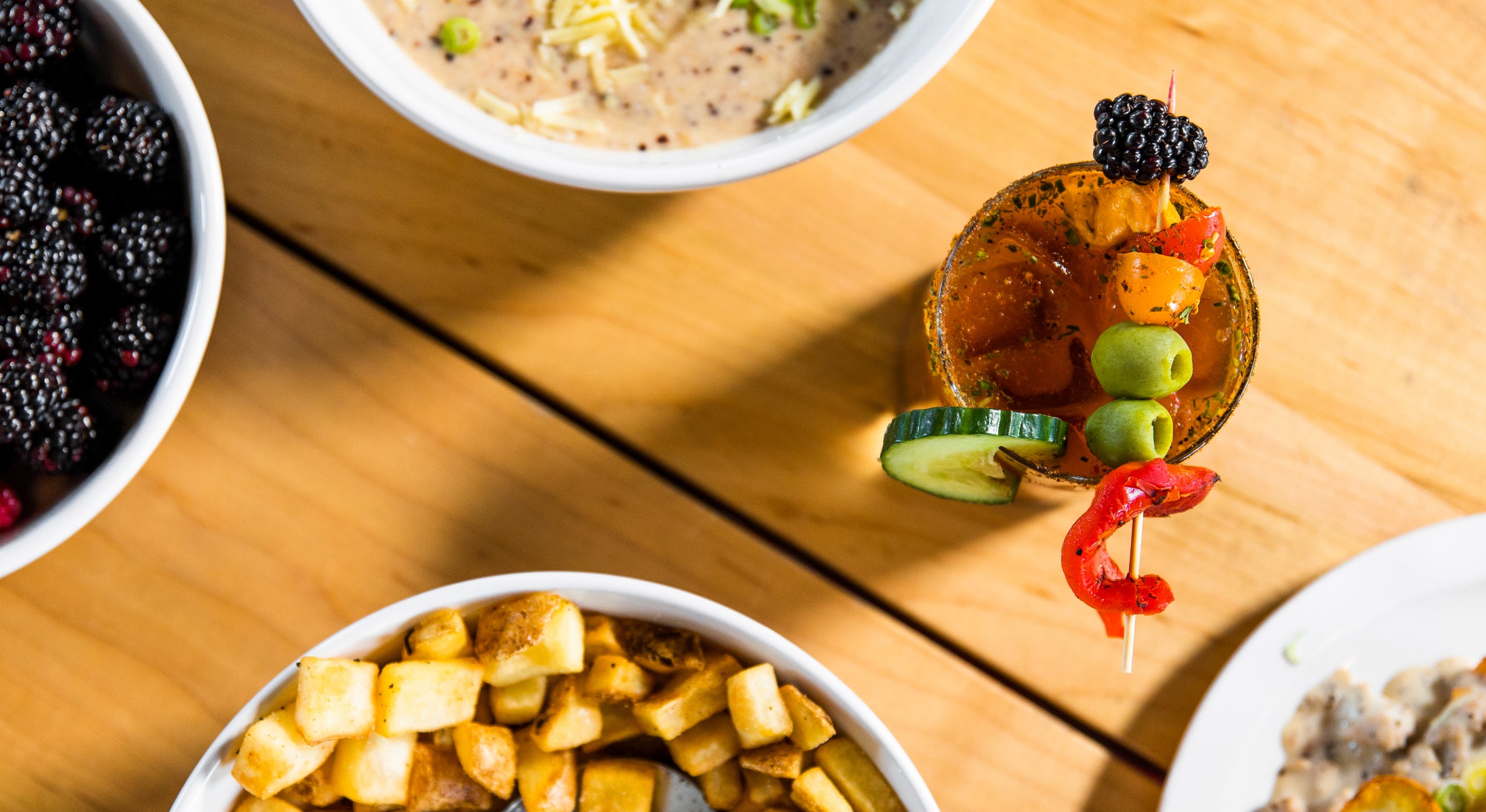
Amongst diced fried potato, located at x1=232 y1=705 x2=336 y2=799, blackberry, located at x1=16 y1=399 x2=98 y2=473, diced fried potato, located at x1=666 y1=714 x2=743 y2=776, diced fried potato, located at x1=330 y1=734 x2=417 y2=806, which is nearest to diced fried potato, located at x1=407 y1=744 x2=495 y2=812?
diced fried potato, located at x1=330 y1=734 x2=417 y2=806

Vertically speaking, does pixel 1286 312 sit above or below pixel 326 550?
above

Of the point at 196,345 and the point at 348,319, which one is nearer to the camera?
the point at 196,345

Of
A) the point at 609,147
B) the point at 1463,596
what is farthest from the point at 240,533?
the point at 1463,596

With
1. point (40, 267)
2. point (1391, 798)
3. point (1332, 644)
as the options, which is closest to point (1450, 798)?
point (1391, 798)

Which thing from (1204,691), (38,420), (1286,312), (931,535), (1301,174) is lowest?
(1204,691)

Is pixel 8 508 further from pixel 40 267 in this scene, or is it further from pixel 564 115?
pixel 564 115

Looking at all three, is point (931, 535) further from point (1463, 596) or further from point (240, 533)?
point (240, 533)
